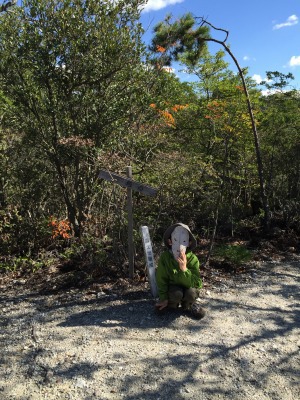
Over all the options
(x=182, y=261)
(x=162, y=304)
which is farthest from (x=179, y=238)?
(x=162, y=304)

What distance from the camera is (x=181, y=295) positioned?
373cm

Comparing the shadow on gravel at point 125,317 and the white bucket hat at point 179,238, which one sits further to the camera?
the white bucket hat at point 179,238

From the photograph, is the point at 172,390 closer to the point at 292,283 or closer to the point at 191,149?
the point at 292,283

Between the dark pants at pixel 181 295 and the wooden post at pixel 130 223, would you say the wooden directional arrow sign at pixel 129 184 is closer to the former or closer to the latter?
the wooden post at pixel 130 223

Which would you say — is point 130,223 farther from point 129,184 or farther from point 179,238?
point 179,238

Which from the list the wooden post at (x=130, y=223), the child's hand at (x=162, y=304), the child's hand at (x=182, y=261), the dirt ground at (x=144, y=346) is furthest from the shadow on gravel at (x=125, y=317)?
the wooden post at (x=130, y=223)

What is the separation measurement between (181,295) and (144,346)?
2.25ft

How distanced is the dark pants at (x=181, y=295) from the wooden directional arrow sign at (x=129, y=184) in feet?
3.61

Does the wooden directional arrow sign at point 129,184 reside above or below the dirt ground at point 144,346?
above

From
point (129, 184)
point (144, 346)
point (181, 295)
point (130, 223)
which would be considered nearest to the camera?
point (144, 346)

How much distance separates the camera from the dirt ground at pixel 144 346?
2711 mm

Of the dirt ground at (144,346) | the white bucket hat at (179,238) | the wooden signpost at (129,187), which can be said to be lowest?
the dirt ground at (144,346)

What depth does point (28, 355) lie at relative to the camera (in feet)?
10.3

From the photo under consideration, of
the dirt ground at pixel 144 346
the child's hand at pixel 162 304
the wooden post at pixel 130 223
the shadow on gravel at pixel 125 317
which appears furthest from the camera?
the wooden post at pixel 130 223
